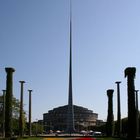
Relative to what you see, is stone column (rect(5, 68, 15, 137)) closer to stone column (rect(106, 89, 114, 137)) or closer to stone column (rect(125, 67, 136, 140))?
stone column (rect(125, 67, 136, 140))

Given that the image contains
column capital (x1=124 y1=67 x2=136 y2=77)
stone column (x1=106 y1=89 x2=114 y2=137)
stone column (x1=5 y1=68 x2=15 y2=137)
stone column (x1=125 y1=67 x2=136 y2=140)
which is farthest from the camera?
stone column (x1=106 y1=89 x2=114 y2=137)

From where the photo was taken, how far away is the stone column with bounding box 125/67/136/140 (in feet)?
163

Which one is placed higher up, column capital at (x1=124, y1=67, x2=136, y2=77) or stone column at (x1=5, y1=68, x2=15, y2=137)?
column capital at (x1=124, y1=67, x2=136, y2=77)

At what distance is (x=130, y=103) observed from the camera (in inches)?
1980

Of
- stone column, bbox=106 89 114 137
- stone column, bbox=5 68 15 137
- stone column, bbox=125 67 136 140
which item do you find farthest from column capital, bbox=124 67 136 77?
stone column, bbox=106 89 114 137

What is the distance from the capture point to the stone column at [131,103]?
49.7 metres

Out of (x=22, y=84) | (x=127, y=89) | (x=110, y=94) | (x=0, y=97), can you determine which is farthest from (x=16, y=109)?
(x=127, y=89)

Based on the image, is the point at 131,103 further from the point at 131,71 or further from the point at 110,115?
the point at 110,115

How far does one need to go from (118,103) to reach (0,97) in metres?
29.7

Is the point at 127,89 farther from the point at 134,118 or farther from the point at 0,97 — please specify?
the point at 0,97

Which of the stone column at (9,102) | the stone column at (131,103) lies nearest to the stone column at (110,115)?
the stone column at (9,102)

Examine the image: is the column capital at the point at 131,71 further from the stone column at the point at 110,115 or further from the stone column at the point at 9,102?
the stone column at the point at 110,115

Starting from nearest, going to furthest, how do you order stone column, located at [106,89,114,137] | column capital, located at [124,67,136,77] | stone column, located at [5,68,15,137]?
column capital, located at [124,67,136,77] → stone column, located at [5,68,15,137] → stone column, located at [106,89,114,137]

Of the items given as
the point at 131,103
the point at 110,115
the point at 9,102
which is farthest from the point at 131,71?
the point at 110,115
